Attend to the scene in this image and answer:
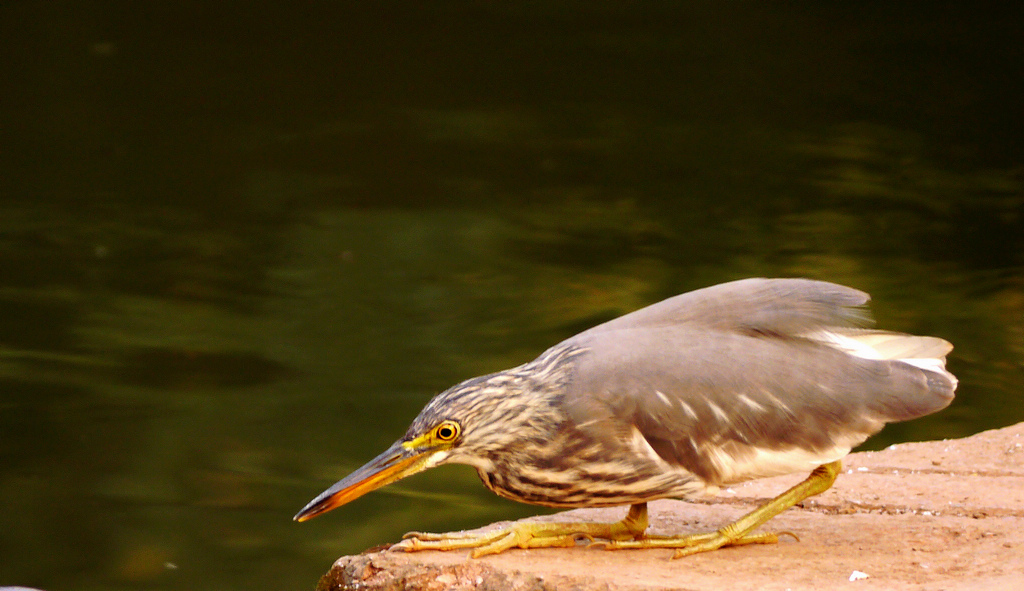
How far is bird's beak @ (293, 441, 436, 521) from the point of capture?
3.01 metres

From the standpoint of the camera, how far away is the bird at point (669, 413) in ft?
9.89

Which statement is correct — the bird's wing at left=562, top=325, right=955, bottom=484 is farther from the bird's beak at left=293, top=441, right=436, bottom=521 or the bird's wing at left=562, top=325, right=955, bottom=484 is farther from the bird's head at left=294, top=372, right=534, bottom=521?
the bird's beak at left=293, top=441, right=436, bottom=521

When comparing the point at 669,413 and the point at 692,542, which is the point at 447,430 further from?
the point at 692,542

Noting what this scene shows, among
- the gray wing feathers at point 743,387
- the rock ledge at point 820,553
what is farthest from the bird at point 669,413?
the rock ledge at point 820,553

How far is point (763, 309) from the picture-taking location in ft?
10.5

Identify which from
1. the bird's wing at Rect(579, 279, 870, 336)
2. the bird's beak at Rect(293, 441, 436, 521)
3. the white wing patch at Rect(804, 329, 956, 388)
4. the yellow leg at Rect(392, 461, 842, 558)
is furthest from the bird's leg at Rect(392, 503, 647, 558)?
the white wing patch at Rect(804, 329, 956, 388)

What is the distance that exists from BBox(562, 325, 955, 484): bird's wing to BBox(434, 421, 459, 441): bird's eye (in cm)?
28

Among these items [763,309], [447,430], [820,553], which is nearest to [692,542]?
[820,553]

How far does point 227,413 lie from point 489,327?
1.65 meters

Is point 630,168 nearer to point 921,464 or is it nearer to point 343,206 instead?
point 343,206

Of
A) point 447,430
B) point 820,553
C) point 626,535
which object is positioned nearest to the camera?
point 447,430

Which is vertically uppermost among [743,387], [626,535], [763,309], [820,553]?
[763,309]

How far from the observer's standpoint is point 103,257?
7.60 meters

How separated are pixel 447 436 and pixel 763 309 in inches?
36.1
